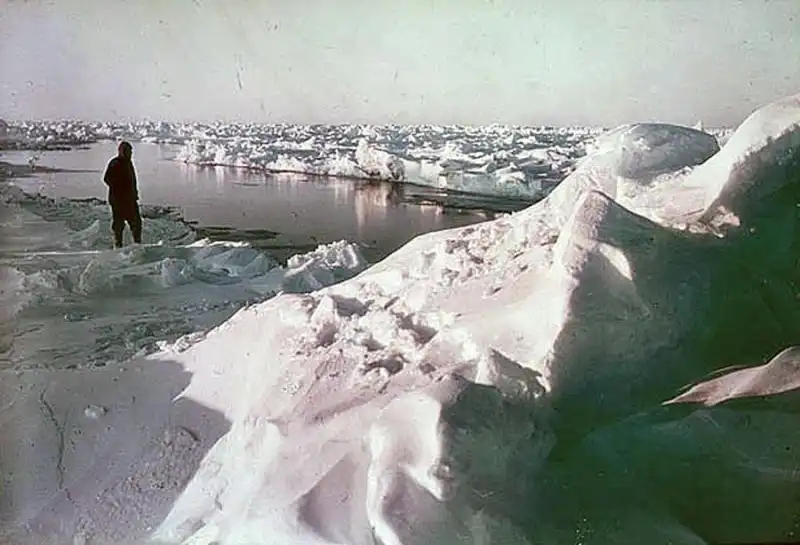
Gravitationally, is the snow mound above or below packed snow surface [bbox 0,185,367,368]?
above

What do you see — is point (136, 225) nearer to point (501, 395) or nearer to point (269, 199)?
point (269, 199)

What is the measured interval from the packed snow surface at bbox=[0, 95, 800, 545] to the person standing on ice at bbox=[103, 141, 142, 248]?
0.73 feet

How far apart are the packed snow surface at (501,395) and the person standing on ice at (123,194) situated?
Result: 0.22 meters

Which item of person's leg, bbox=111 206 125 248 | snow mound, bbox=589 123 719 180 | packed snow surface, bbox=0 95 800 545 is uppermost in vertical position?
snow mound, bbox=589 123 719 180

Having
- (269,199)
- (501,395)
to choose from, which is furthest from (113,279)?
(501,395)

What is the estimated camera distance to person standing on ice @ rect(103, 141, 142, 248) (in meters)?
1.33

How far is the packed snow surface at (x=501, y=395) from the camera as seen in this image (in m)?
1.08

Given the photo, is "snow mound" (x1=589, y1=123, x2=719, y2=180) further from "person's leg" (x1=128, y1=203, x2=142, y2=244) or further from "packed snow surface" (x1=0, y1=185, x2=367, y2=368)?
"person's leg" (x1=128, y1=203, x2=142, y2=244)

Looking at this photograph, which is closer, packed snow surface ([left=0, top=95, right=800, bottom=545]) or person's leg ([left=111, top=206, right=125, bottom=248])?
packed snow surface ([left=0, top=95, right=800, bottom=545])

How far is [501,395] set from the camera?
106 centimetres

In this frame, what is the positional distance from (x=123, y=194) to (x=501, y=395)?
71 cm

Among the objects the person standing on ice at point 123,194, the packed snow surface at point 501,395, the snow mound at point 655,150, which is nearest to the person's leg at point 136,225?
the person standing on ice at point 123,194

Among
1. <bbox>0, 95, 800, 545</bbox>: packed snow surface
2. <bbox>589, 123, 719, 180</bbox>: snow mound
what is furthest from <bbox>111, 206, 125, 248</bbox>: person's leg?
<bbox>589, 123, 719, 180</bbox>: snow mound

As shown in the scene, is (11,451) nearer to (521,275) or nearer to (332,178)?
(332,178)
